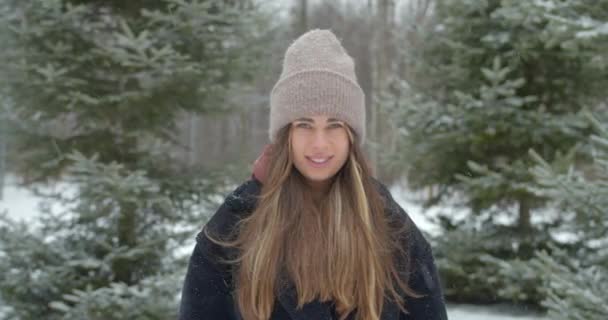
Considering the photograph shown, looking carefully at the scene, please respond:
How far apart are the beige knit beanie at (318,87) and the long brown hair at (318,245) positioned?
0.06 m

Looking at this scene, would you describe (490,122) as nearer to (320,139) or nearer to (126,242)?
(126,242)

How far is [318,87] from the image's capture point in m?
1.92

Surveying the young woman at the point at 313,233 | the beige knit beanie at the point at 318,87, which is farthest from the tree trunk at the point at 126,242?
the beige knit beanie at the point at 318,87

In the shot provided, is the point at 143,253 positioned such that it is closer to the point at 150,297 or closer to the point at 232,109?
the point at 150,297

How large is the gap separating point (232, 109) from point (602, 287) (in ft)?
12.0

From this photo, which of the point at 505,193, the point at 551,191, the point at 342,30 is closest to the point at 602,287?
the point at 551,191

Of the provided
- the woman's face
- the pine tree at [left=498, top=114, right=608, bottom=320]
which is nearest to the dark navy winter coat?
the woman's face

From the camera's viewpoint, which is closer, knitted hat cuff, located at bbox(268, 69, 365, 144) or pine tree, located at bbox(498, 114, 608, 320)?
knitted hat cuff, located at bbox(268, 69, 365, 144)

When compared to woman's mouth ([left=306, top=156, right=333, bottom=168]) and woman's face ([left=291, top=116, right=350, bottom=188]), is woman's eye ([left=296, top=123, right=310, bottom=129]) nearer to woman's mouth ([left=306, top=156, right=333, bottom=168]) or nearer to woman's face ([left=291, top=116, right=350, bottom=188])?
woman's face ([left=291, top=116, right=350, bottom=188])

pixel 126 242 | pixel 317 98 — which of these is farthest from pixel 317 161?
pixel 126 242

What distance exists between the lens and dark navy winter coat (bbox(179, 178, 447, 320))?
6.36 feet

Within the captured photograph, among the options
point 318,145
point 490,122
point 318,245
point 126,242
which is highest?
point 318,145

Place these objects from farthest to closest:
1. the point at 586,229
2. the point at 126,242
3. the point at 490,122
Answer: the point at 490,122 < the point at 126,242 < the point at 586,229

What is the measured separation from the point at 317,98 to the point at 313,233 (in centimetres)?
44
